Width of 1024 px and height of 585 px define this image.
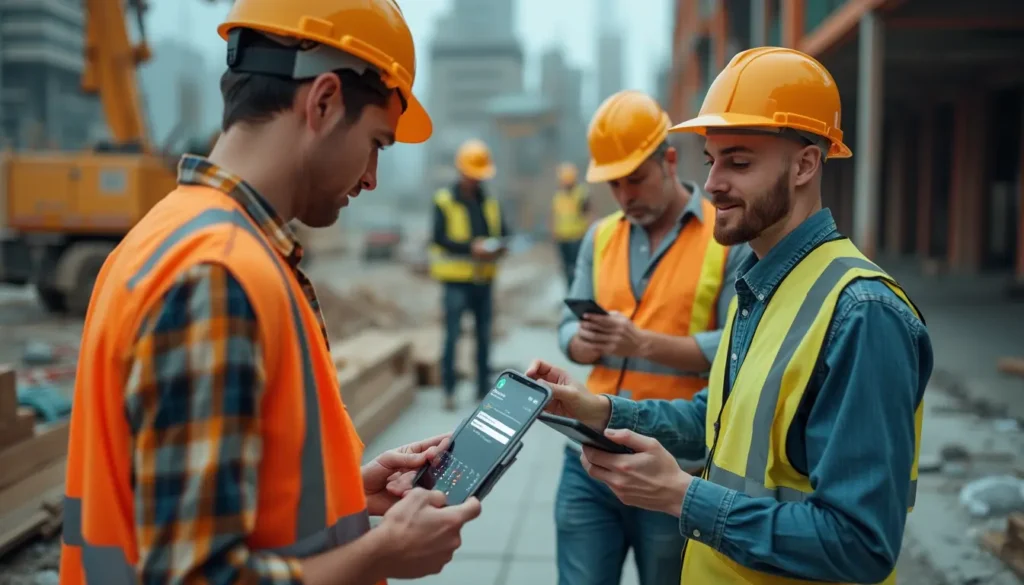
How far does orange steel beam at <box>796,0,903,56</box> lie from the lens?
33.6 feet

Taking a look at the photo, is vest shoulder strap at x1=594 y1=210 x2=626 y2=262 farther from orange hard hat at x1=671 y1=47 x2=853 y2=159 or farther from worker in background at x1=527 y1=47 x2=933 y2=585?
orange hard hat at x1=671 y1=47 x2=853 y2=159

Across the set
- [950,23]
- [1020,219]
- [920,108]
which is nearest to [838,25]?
[950,23]

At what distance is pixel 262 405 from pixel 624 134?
7.27 feet

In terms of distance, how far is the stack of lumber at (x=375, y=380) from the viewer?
21.2ft

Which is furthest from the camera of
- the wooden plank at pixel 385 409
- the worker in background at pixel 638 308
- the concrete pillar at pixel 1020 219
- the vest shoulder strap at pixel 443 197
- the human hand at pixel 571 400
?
the concrete pillar at pixel 1020 219

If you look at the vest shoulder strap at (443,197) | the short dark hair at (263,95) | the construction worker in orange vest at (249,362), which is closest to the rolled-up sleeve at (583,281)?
the construction worker in orange vest at (249,362)

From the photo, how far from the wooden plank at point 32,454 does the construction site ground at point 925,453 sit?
41 centimetres

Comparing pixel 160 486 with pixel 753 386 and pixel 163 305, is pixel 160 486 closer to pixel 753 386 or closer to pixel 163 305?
pixel 163 305

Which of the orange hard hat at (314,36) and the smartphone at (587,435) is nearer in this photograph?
the orange hard hat at (314,36)

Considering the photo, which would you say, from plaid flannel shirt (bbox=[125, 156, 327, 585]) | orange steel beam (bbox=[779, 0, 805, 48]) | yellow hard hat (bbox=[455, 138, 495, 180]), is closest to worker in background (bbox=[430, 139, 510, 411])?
yellow hard hat (bbox=[455, 138, 495, 180])

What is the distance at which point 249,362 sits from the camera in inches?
44.9

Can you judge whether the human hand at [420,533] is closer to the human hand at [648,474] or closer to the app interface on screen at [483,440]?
the app interface on screen at [483,440]

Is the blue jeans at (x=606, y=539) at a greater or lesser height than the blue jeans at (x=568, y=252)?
lesser

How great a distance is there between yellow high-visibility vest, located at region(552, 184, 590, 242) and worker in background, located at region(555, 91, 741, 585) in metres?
10.7
